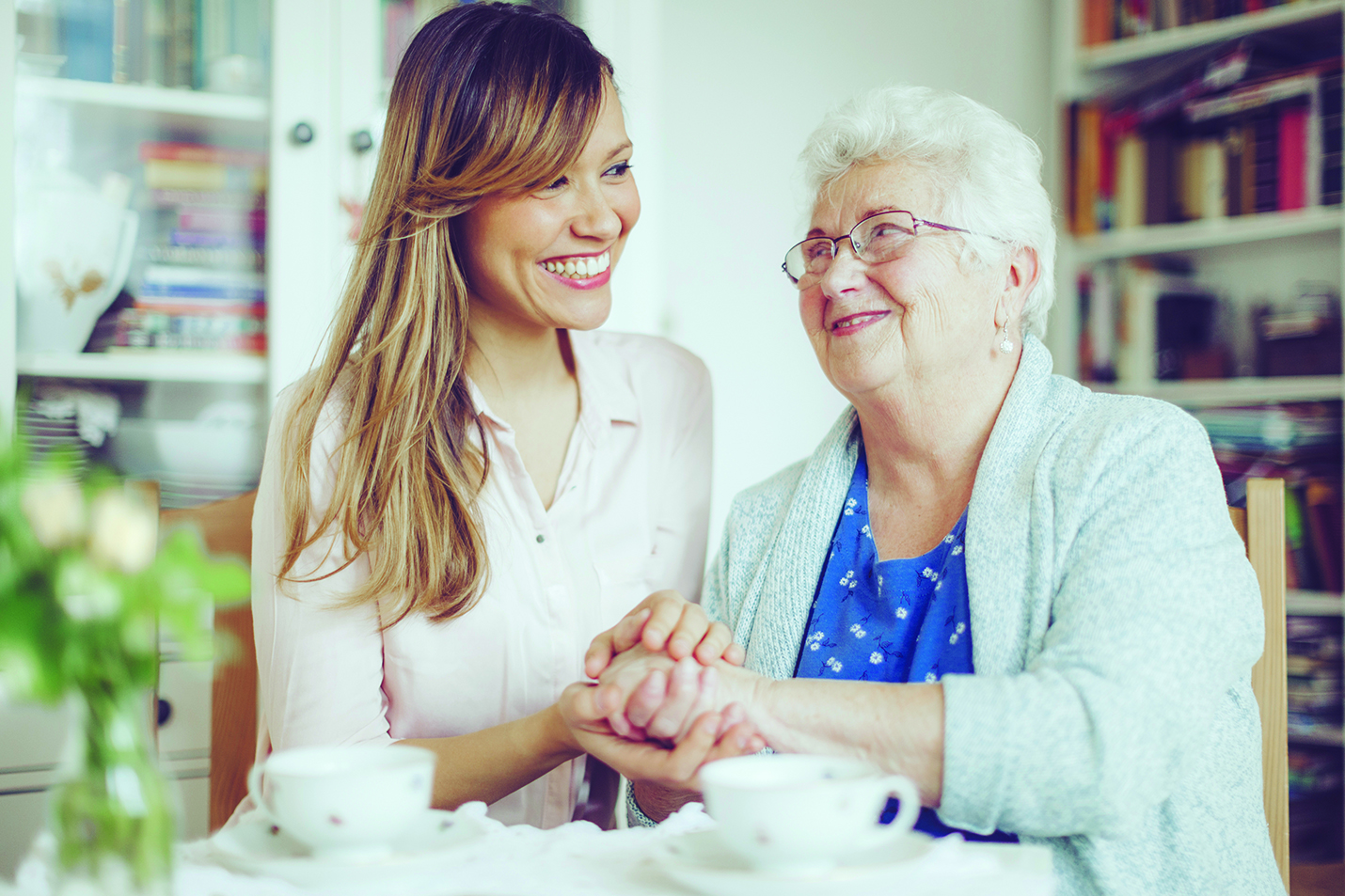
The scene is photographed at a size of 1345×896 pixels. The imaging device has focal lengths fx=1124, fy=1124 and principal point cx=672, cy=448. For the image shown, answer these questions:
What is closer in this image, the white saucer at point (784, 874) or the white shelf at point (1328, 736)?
the white saucer at point (784, 874)

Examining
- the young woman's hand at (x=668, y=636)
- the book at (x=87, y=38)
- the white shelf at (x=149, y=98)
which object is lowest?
the young woman's hand at (x=668, y=636)

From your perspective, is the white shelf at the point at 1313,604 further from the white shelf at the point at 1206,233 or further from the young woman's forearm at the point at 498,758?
the young woman's forearm at the point at 498,758

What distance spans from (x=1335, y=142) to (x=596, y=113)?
1.90m

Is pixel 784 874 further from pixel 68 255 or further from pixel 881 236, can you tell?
pixel 68 255

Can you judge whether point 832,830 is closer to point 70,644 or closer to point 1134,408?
point 70,644

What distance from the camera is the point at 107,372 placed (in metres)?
1.99

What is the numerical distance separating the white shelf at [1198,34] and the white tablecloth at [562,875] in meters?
2.38

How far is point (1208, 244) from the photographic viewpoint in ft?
8.88

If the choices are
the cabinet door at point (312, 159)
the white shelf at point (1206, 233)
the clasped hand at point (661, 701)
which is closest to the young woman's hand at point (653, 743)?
the clasped hand at point (661, 701)

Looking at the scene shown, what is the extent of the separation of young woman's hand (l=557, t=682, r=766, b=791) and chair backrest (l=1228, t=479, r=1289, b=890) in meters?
0.59

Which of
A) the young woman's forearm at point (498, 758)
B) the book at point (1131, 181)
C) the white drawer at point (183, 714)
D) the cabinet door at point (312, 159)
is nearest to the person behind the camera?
the young woman's forearm at point (498, 758)

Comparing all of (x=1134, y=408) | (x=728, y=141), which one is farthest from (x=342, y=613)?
(x=728, y=141)

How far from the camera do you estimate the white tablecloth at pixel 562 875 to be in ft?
2.17

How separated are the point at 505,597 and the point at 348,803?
0.69 metres
